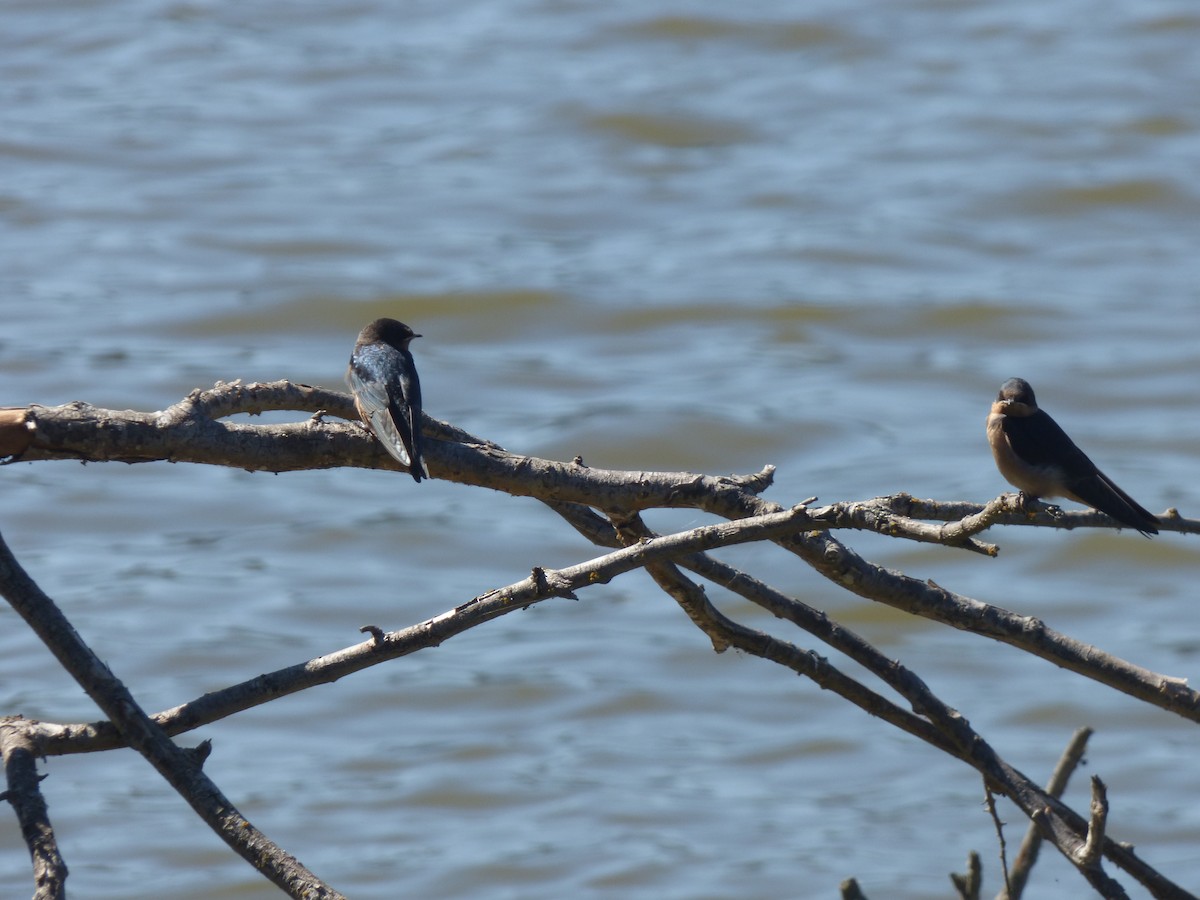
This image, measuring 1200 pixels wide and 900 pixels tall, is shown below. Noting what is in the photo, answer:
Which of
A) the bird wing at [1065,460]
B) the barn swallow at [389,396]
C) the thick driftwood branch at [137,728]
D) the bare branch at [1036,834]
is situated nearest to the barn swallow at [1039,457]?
the bird wing at [1065,460]

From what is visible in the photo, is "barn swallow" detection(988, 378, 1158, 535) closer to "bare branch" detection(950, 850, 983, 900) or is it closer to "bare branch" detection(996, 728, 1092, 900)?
"bare branch" detection(996, 728, 1092, 900)

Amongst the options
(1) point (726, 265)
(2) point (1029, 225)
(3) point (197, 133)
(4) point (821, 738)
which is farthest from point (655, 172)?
(4) point (821, 738)

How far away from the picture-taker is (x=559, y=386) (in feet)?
47.2

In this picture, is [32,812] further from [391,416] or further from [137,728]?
[391,416]

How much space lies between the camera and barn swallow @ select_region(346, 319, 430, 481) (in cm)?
418

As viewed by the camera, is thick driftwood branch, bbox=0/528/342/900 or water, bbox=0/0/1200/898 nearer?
thick driftwood branch, bbox=0/528/342/900

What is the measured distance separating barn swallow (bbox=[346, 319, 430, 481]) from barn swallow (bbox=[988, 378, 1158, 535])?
71.0 inches

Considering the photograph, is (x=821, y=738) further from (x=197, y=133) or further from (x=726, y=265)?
(x=197, y=133)

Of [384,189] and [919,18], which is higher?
[919,18]

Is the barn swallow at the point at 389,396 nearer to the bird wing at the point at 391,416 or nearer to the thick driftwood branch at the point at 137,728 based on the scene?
the bird wing at the point at 391,416

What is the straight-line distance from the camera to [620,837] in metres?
8.92

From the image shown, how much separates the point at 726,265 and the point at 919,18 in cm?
801

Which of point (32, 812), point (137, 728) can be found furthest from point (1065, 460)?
point (32, 812)

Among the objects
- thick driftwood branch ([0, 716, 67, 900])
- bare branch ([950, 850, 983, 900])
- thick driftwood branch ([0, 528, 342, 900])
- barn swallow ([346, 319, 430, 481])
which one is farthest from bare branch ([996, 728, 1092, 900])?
thick driftwood branch ([0, 716, 67, 900])
